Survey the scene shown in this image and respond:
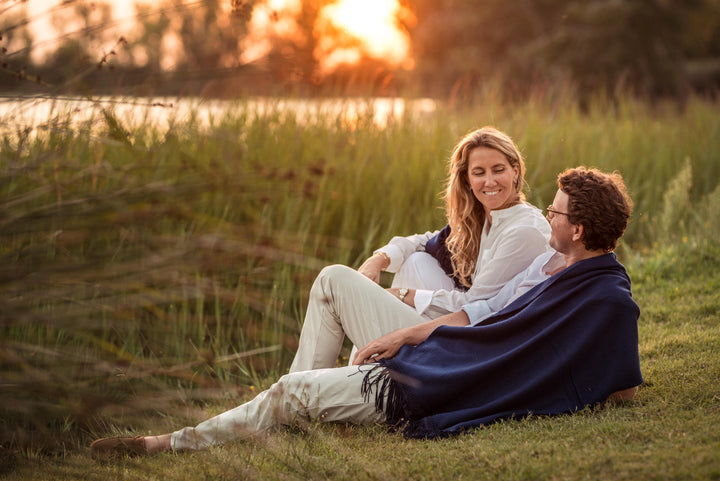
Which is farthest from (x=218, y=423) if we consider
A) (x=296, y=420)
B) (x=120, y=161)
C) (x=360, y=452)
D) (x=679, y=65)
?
(x=679, y=65)

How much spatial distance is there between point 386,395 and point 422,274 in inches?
40.3

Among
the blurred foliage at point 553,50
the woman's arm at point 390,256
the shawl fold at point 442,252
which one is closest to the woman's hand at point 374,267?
the woman's arm at point 390,256

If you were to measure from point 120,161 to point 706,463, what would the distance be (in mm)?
3876

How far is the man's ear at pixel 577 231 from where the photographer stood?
287 centimetres

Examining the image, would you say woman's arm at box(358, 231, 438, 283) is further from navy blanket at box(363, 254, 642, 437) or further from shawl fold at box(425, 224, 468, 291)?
navy blanket at box(363, 254, 642, 437)

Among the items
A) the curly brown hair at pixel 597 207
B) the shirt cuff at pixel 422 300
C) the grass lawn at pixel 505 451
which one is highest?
the curly brown hair at pixel 597 207

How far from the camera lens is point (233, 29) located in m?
2.54

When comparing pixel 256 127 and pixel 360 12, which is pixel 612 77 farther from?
pixel 360 12

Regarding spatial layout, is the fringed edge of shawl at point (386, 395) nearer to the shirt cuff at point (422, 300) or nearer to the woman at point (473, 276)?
the woman at point (473, 276)

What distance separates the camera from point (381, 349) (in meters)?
3.14

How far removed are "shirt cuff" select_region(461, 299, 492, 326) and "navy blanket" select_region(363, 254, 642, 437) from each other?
0.14m

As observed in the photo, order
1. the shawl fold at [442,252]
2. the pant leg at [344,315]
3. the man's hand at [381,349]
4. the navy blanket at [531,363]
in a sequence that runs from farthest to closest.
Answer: the shawl fold at [442,252] → the pant leg at [344,315] → the man's hand at [381,349] → the navy blanket at [531,363]

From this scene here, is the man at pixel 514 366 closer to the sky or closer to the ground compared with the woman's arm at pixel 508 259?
closer to the ground

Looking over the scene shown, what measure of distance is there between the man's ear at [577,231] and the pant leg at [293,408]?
1.01 metres
